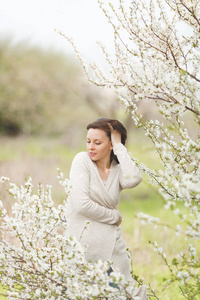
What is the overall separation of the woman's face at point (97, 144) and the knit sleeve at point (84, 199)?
0.09 m

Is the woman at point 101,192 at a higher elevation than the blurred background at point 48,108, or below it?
below

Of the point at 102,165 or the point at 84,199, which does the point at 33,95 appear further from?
the point at 84,199

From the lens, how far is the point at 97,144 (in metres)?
3.75

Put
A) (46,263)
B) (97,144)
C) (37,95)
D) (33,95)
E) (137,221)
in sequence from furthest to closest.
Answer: (33,95) → (37,95) → (137,221) → (97,144) → (46,263)

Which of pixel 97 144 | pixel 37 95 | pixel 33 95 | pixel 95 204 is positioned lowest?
pixel 95 204

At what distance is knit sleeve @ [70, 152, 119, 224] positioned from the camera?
11.3 feet

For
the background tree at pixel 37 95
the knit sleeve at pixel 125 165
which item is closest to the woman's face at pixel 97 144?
the knit sleeve at pixel 125 165

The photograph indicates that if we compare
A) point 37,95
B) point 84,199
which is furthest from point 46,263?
point 37,95

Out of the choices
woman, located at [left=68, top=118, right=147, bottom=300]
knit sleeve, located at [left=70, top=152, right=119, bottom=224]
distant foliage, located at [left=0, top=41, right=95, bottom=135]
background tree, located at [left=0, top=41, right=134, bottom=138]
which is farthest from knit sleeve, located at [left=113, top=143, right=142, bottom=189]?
distant foliage, located at [left=0, top=41, right=95, bottom=135]

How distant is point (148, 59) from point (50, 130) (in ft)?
120

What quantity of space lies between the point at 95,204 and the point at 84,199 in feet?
0.37

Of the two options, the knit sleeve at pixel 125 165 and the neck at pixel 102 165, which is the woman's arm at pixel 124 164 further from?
the neck at pixel 102 165

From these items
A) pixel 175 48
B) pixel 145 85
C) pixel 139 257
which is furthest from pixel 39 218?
pixel 139 257

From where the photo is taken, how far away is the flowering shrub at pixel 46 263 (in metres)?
2.96
